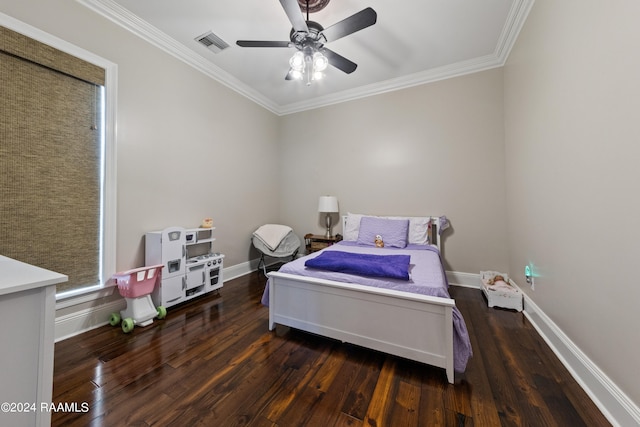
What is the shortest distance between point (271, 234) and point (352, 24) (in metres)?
2.74

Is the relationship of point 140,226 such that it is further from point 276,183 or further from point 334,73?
point 334,73

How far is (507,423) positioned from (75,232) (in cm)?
318

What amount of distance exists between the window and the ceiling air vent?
3.18 ft

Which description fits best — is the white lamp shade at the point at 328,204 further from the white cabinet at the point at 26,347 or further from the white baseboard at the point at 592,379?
the white cabinet at the point at 26,347

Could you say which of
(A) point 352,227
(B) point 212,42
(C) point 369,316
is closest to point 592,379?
(C) point 369,316

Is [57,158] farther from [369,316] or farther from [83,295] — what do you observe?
[369,316]

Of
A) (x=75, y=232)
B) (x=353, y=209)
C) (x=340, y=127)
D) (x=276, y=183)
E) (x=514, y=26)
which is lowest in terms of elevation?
(x=75, y=232)

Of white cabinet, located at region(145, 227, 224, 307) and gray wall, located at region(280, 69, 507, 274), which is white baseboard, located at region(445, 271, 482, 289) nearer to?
gray wall, located at region(280, 69, 507, 274)

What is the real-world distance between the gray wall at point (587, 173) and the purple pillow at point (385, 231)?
1.22m

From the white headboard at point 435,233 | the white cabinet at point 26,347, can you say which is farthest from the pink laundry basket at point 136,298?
the white headboard at point 435,233

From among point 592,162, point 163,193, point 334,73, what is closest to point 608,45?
point 592,162

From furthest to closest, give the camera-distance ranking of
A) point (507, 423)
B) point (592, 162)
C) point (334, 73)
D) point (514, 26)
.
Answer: point (334, 73) → point (514, 26) → point (592, 162) → point (507, 423)

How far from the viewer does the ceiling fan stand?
1.70 metres

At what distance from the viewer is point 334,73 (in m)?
3.24
